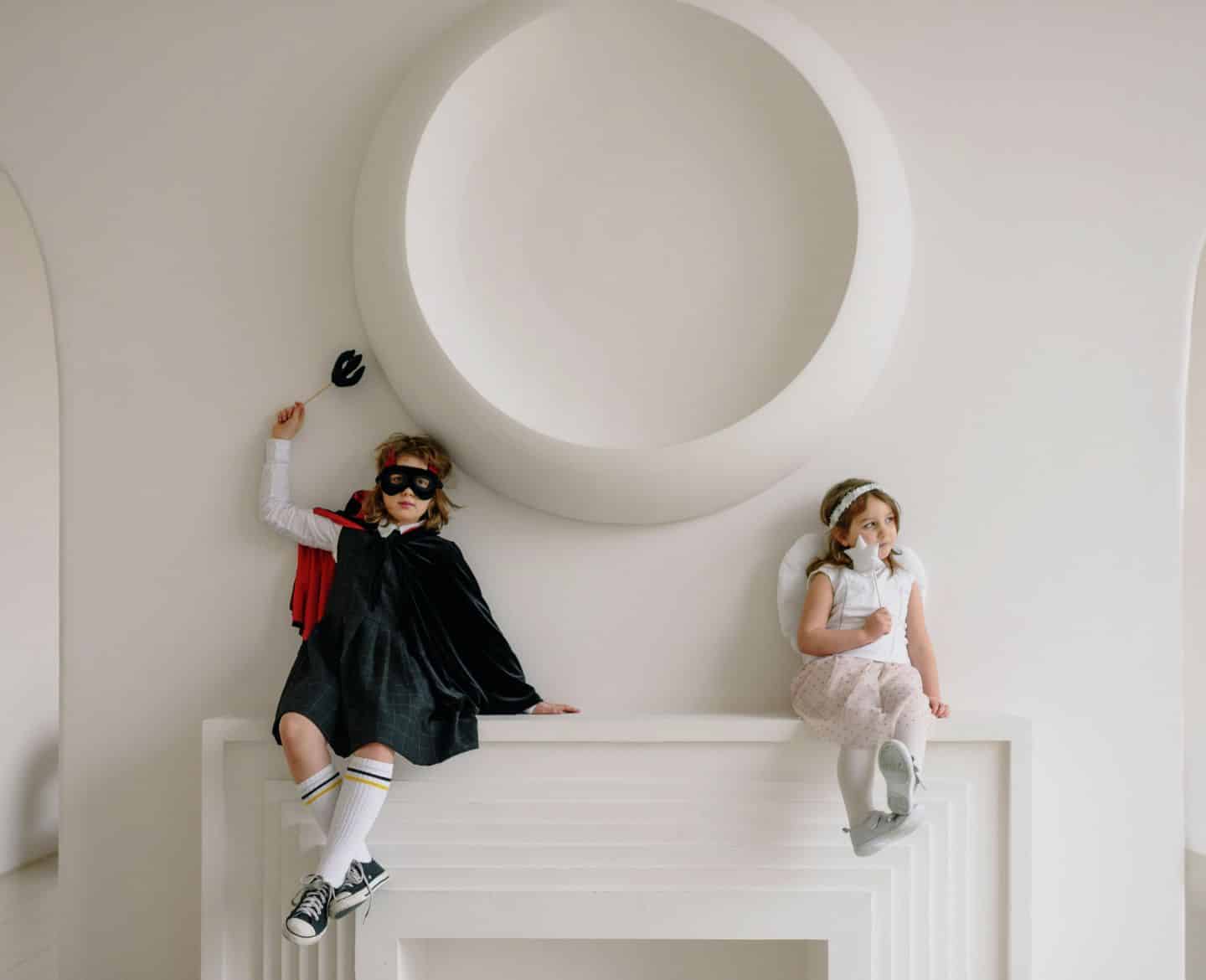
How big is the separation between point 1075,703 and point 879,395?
0.68m

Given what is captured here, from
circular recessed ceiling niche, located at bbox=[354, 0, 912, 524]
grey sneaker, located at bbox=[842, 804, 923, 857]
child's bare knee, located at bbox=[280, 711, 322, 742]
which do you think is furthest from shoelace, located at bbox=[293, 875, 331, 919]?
grey sneaker, located at bbox=[842, 804, 923, 857]

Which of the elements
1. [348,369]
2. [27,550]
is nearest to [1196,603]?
[348,369]

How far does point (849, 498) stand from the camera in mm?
2021

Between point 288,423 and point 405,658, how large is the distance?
51cm

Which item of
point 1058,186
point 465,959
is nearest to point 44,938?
point 465,959

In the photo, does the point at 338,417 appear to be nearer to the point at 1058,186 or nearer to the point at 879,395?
the point at 879,395

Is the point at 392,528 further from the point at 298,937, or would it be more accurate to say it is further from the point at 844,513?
the point at 844,513

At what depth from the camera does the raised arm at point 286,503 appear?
207cm

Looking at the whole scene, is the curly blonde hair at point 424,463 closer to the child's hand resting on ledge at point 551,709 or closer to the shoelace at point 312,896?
the child's hand resting on ledge at point 551,709

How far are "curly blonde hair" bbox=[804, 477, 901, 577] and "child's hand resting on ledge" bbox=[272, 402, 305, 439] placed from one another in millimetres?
992

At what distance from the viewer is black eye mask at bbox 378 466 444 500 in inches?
79.7

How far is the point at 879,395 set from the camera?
6.97 feet

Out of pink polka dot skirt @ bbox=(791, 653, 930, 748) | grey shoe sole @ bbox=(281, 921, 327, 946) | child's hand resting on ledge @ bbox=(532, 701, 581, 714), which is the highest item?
pink polka dot skirt @ bbox=(791, 653, 930, 748)

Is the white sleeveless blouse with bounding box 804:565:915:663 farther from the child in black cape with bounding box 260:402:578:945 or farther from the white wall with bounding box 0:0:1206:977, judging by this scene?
the child in black cape with bounding box 260:402:578:945
